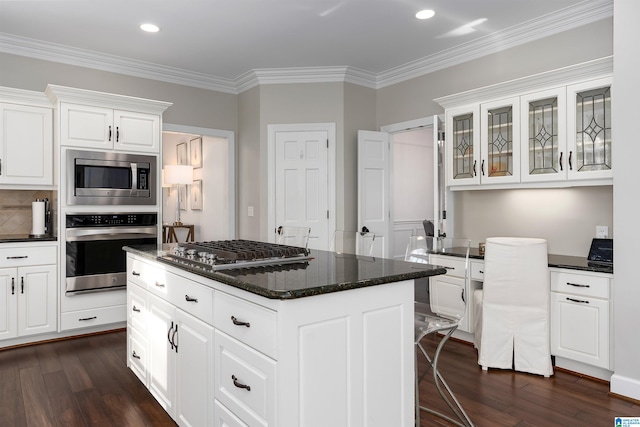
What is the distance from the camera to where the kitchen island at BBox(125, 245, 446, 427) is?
1.55 meters

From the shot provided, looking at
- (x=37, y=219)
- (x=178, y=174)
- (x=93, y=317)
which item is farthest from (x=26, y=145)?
(x=178, y=174)

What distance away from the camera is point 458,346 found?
376 centimetres

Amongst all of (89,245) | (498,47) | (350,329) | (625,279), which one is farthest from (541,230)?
(89,245)

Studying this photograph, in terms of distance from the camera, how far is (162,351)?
247 centimetres

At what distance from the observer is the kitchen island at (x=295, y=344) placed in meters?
1.55

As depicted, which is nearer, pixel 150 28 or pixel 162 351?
pixel 162 351

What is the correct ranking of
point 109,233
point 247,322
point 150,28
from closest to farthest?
point 247,322 → point 150,28 → point 109,233

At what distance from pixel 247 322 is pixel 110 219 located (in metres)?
3.03

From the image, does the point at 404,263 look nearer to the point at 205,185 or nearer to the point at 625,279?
the point at 625,279

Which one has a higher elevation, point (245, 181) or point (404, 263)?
point (245, 181)

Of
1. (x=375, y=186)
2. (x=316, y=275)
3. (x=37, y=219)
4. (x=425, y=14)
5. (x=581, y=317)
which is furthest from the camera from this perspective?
(x=375, y=186)

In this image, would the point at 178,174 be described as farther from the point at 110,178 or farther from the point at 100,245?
the point at 100,245

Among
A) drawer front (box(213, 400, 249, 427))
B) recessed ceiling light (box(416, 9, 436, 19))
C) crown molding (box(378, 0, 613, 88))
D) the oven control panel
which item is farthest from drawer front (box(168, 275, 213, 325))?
crown molding (box(378, 0, 613, 88))

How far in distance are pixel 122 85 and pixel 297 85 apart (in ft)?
6.21
